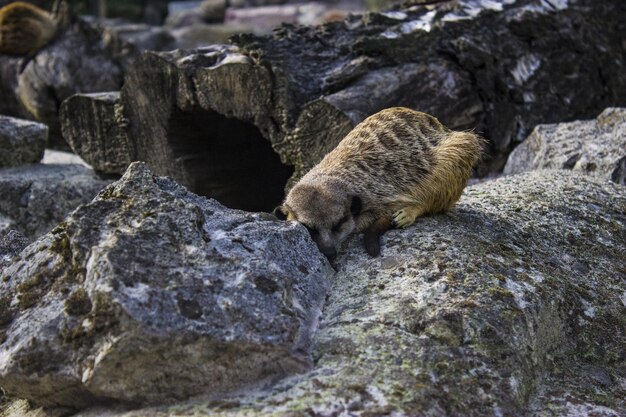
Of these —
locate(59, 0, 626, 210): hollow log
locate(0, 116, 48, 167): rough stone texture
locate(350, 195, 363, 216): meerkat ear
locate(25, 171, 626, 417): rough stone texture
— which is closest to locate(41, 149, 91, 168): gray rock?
locate(0, 116, 48, 167): rough stone texture

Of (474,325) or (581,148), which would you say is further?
(581,148)

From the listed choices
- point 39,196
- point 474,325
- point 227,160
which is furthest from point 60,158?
point 474,325

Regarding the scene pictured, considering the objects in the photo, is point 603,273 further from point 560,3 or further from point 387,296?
point 560,3

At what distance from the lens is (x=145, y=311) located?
2.36 metres

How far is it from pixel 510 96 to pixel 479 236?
94.0 inches

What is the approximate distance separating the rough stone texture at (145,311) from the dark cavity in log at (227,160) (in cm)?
249

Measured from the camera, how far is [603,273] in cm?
350

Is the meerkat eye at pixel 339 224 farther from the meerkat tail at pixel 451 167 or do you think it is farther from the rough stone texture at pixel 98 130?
the rough stone texture at pixel 98 130

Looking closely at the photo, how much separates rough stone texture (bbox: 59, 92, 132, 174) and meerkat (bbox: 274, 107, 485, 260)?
6.62 feet

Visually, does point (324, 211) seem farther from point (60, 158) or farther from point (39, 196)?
point (60, 158)

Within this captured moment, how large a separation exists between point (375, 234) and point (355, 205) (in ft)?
0.72

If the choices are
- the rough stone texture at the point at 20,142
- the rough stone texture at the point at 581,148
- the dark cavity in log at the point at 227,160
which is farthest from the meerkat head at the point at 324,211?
the rough stone texture at the point at 20,142

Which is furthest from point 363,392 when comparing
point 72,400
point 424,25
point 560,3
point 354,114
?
point 560,3

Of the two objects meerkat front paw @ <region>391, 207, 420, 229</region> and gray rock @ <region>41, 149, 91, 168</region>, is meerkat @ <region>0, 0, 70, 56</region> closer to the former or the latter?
gray rock @ <region>41, 149, 91, 168</region>
